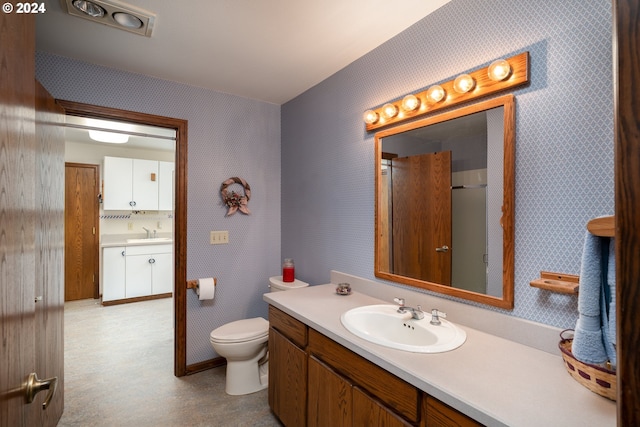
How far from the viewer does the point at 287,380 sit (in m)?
1.78

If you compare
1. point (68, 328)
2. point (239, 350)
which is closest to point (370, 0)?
point (239, 350)

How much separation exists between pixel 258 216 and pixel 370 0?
1974mm

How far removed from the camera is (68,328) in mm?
3484

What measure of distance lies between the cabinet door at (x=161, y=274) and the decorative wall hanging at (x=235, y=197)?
2593mm

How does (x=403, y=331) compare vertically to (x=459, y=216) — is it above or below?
below

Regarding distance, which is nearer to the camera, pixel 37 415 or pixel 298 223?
pixel 37 415

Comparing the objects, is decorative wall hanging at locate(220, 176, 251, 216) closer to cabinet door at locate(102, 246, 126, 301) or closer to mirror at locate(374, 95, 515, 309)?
mirror at locate(374, 95, 515, 309)

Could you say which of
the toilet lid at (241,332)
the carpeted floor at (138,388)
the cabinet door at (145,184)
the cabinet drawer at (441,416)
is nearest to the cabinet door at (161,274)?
the cabinet door at (145,184)

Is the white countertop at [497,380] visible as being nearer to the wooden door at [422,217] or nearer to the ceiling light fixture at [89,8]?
the wooden door at [422,217]

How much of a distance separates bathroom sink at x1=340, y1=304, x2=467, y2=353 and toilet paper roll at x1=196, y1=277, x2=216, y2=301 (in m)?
1.41

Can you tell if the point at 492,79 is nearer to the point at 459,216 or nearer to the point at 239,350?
the point at 459,216

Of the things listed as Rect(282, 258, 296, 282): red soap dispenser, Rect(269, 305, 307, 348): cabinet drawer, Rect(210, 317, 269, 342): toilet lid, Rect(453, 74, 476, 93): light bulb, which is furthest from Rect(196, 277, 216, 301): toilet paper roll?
Rect(453, 74, 476, 93): light bulb

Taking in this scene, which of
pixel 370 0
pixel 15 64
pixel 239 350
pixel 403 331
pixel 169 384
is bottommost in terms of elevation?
pixel 169 384

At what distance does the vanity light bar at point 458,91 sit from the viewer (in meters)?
1.27
